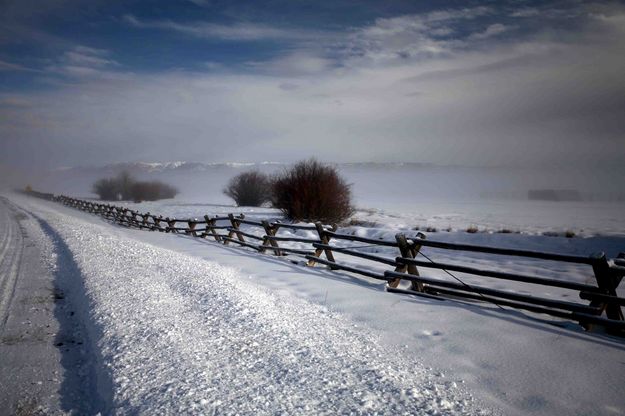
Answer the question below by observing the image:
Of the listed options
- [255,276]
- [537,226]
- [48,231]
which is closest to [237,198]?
[48,231]

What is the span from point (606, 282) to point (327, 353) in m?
3.72

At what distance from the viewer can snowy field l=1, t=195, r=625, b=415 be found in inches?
113

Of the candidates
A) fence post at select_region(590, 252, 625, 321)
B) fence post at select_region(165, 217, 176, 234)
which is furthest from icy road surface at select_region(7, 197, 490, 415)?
fence post at select_region(165, 217, 176, 234)

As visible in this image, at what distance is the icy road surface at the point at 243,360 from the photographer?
9.25 feet

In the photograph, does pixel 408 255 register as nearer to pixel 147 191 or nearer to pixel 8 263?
pixel 8 263

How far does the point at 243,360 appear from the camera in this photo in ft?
11.5

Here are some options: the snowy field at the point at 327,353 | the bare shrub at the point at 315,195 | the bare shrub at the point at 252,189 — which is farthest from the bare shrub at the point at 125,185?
the snowy field at the point at 327,353

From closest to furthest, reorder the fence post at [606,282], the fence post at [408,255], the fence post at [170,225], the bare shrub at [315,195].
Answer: the fence post at [606,282] → the fence post at [408,255] → the fence post at [170,225] → the bare shrub at [315,195]

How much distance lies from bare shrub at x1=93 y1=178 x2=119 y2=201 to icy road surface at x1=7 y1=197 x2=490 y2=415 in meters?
68.5

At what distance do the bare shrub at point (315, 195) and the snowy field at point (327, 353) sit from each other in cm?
1420

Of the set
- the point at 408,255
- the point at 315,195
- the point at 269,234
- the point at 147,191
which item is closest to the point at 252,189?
the point at 315,195

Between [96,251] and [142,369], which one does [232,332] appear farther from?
[96,251]

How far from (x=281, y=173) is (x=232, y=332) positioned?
1963cm

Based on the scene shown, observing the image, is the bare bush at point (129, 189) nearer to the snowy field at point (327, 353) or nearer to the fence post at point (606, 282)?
the snowy field at point (327, 353)
